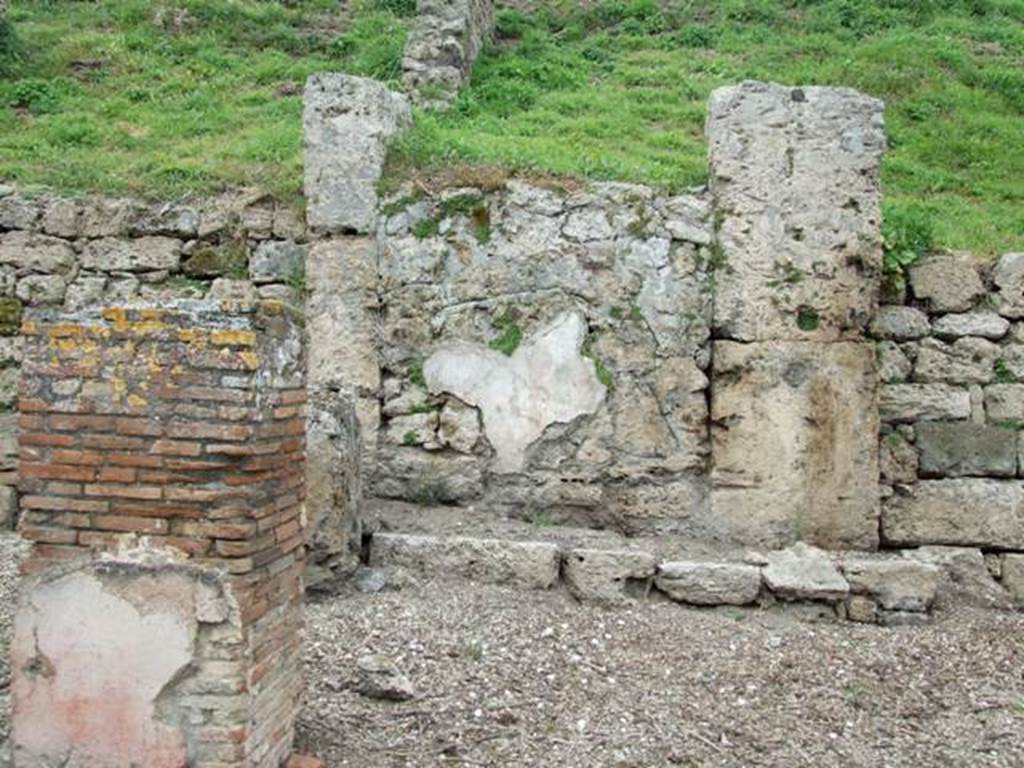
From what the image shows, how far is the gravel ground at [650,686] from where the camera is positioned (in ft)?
11.5

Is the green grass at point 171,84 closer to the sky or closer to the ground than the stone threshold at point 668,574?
closer to the sky

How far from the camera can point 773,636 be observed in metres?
4.56

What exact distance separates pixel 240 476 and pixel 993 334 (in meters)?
4.68

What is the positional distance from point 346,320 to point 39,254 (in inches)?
86.3

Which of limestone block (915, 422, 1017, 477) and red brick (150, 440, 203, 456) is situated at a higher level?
red brick (150, 440, 203, 456)

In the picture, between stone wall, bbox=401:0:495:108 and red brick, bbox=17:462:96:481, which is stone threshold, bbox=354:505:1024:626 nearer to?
red brick, bbox=17:462:96:481

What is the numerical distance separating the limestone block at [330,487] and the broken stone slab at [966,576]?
10.2 ft

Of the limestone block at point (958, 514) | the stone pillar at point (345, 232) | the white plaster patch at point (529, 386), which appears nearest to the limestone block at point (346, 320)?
the stone pillar at point (345, 232)

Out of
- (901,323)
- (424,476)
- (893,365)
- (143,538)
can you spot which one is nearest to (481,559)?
(424,476)

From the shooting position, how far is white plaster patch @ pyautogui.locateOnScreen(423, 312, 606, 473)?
5.41 m

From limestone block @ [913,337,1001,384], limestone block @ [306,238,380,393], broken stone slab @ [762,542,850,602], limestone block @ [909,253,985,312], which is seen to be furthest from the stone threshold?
limestone block @ [909,253,985,312]

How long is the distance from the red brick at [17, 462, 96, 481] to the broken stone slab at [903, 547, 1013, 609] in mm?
4322

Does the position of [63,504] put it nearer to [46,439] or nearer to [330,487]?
[46,439]

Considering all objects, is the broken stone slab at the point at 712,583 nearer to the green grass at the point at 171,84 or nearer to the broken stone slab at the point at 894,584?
the broken stone slab at the point at 894,584
